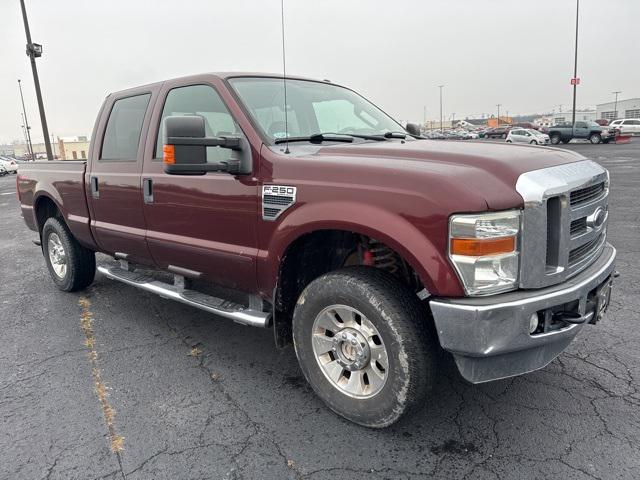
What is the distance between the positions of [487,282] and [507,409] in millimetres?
1062

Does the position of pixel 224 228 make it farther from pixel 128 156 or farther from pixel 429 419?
pixel 429 419

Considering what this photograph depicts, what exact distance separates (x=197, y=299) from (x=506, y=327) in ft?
7.19

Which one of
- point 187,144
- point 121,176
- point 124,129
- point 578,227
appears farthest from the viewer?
point 124,129

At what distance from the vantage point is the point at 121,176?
13.4ft

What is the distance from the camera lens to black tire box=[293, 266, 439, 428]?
2.43 m

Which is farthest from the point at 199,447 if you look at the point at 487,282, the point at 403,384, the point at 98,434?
the point at 487,282

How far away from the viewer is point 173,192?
3.57 meters

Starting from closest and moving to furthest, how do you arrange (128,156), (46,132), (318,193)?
(318,193), (128,156), (46,132)

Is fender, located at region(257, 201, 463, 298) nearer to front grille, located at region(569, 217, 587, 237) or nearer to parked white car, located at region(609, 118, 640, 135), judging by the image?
front grille, located at region(569, 217, 587, 237)

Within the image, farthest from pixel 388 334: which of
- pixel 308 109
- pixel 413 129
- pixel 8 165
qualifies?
pixel 8 165

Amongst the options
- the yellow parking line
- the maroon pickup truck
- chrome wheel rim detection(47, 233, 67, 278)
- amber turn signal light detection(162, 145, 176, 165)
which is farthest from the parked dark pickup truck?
amber turn signal light detection(162, 145, 176, 165)

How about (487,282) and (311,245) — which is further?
(311,245)

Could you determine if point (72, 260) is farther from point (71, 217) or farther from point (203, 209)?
point (203, 209)

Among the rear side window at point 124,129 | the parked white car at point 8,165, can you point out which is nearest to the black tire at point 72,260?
the rear side window at point 124,129
